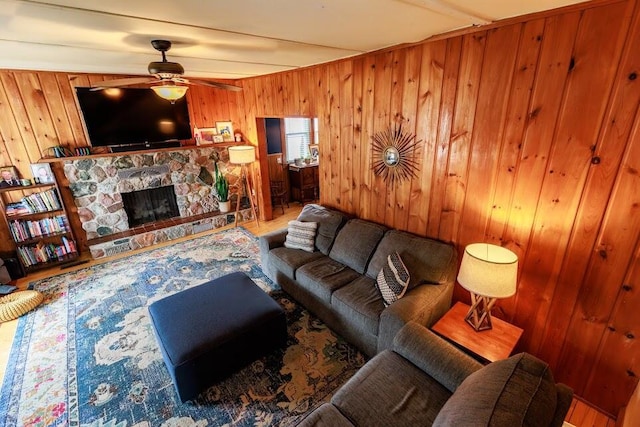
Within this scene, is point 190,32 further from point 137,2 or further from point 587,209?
point 587,209

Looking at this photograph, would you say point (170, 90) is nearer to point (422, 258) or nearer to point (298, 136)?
point (422, 258)

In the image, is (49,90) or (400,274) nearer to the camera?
(400,274)

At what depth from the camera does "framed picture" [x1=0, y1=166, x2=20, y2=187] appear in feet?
11.6

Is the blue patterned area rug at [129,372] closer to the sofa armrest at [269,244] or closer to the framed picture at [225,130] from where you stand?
the sofa armrest at [269,244]

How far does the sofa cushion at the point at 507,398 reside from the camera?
1036 mm

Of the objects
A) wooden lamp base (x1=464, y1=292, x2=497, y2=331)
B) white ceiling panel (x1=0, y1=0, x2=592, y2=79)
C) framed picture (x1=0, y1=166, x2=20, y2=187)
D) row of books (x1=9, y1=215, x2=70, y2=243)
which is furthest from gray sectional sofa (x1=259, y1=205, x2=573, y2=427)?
framed picture (x1=0, y1=166, x2=20, y2=187)

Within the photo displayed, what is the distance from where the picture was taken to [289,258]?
121 inches

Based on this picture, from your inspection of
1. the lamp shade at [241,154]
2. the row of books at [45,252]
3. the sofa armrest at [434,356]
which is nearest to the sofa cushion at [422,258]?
the sofa armrest at [434,356]

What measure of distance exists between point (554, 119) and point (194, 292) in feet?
9.84

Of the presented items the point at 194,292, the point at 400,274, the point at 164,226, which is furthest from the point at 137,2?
the point at 164,226

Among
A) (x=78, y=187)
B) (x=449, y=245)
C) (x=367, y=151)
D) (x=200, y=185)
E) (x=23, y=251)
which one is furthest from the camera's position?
(x=200, y=185)

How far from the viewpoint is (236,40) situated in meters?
2.15

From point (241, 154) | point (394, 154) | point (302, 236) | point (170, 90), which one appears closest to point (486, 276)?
point (394, 154)

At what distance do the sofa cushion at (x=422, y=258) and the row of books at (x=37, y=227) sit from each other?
4144mm
